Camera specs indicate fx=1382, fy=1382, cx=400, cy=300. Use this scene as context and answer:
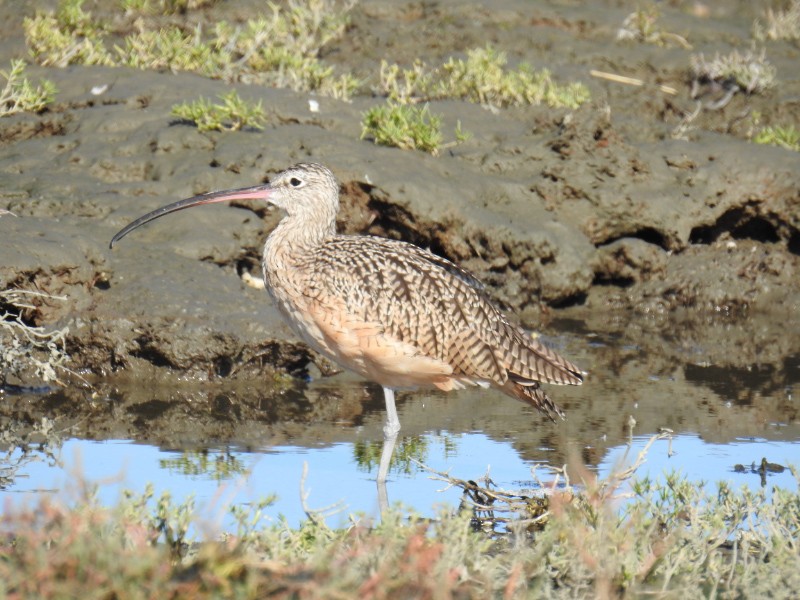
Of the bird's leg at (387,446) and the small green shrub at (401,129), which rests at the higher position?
the small green shrub at (401,129)

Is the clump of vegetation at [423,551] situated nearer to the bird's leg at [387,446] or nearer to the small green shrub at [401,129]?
the bird's leg at [387,446]

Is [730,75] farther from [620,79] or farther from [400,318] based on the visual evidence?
[400,318]

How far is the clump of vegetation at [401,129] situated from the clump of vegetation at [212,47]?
3.10 feet

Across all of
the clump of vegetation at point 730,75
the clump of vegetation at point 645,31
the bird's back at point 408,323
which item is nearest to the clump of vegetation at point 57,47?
the bird's back at point 408,323

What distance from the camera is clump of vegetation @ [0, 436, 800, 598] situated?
3.81m

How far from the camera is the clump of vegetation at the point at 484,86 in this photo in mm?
12805

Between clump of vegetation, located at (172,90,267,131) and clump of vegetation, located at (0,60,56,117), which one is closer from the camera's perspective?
clump of vegetation, located at (172,90,267,131)

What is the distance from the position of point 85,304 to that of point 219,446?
1.94 metres

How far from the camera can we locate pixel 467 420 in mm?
8297

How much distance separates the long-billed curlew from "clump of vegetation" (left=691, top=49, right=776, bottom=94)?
8477 mm

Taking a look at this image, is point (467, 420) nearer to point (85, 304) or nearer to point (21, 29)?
point (85, 304)

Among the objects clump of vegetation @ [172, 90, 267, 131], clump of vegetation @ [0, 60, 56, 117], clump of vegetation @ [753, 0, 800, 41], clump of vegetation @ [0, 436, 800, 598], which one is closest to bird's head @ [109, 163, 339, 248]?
clump of vegetation @ [0, 436, 800, 598]

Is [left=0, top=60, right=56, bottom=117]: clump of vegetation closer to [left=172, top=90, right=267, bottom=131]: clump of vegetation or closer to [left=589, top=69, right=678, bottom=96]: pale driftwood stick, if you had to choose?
[left=172, top=90, right=267, bottom=131]: clump of vegetation

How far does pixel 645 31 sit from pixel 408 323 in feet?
31.3
